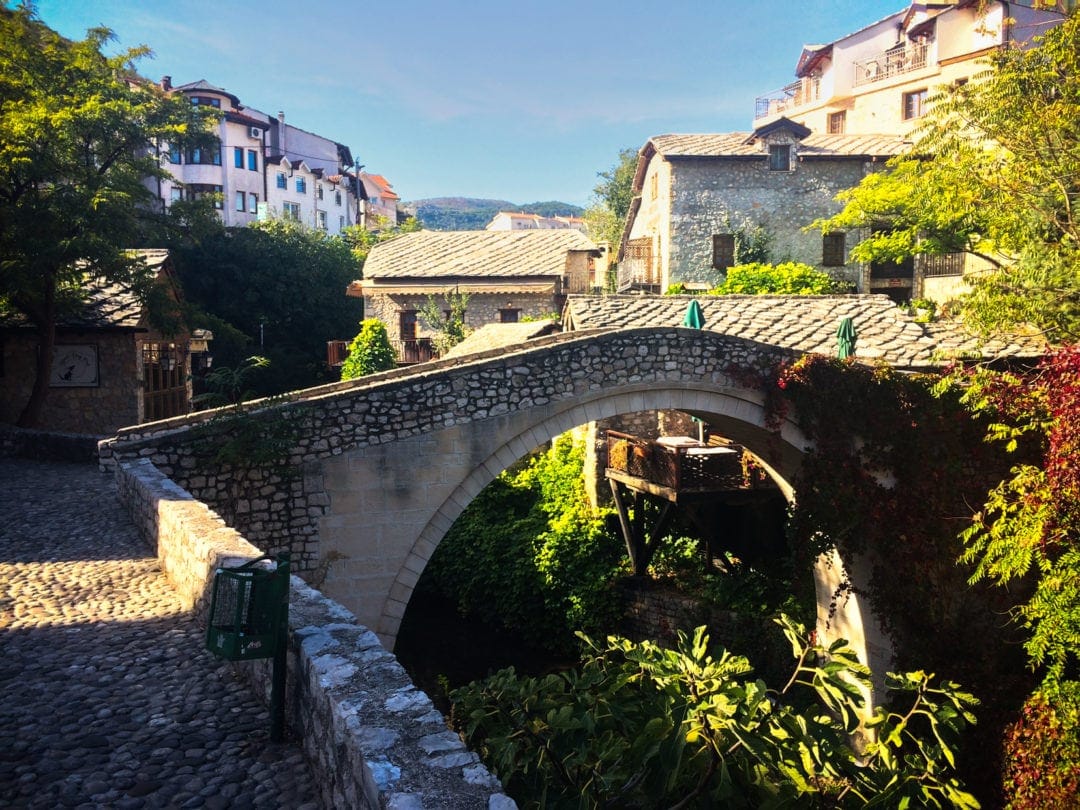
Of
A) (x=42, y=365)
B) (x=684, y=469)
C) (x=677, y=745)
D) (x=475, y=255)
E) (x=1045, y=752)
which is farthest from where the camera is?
(x=475, y=255)

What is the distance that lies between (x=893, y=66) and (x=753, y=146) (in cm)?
1392

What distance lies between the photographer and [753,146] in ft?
80.0

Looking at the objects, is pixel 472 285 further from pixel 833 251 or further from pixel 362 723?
pixel 362 723

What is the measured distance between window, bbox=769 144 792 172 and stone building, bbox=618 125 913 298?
0.03 metres

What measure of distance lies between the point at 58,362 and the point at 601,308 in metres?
10.9

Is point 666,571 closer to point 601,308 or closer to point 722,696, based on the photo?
point 601,308

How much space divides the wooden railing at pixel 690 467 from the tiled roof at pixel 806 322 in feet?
7.27

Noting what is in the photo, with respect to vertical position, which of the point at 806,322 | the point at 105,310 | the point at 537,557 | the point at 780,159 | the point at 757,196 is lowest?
the point at 537,557

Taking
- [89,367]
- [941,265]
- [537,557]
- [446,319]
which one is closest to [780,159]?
[941,265]

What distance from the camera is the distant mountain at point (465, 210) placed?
134 m

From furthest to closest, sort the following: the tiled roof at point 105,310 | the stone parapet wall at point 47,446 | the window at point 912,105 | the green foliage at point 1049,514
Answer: the window at point 912,105 → the tiled roof at point 105,310 → the stone parapet wall at point 47,446 → the green foliage at point 1049,514

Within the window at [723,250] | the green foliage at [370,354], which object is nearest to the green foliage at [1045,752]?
the window at [723,250]

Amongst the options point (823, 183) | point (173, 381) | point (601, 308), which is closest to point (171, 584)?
point (601, 308)

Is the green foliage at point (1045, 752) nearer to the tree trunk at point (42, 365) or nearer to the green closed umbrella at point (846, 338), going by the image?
the green closed umbrella at point (846, 338)
